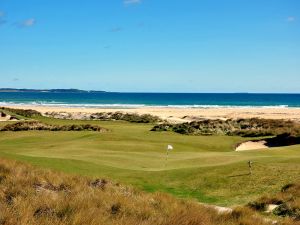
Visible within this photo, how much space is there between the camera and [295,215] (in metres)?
10.6

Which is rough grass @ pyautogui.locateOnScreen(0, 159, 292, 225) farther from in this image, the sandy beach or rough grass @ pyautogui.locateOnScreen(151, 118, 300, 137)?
the sandy beach

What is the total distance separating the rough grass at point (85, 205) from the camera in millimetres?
A: 7473

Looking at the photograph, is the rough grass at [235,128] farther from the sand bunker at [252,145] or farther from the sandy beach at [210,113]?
the sandy beach at [210,113]

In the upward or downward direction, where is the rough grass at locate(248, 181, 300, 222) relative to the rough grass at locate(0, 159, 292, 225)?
downward

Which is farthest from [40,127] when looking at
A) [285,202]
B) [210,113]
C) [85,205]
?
[210,113]

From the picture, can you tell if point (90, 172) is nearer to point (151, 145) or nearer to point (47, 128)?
point (151, 145)

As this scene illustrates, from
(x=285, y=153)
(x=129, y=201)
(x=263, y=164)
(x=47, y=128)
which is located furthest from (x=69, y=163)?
(x=47, y=128)

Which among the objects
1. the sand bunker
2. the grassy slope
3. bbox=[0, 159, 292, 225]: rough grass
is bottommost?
the sand bunker

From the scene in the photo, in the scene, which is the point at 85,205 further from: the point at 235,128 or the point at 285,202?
the point at 235,128

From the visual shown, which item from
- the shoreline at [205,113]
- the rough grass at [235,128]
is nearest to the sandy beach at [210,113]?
the shoreline at [205,113]

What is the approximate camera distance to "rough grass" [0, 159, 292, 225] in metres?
7.47

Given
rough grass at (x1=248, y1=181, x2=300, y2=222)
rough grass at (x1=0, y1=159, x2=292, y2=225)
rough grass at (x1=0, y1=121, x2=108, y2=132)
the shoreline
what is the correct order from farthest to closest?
the shoreline → rough grass at (x1=0, y1=121, x2=108, y2=132) → rough grass at (x1=248, y1=181, x2=300, y2=222) → rough grass at (x1=0, y1=159, x2=292, y2=225)

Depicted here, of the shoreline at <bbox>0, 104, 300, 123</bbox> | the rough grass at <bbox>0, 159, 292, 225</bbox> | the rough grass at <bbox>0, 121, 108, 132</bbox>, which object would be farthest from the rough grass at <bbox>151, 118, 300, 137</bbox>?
the rough grass at <bbox>0, 159, 292, 225</bbox>

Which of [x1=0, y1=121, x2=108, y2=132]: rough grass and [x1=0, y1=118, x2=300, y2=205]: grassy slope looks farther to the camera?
[x1=0, y1=121, x2=108, y2=132]: rough grass
